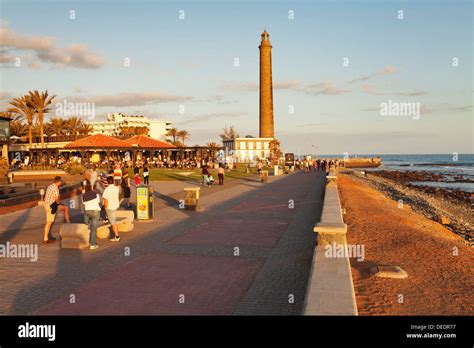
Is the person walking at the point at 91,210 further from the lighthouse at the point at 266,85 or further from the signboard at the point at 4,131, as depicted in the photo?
the lighthouse at the point at 266,85

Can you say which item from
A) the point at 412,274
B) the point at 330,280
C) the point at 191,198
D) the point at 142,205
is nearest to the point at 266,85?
the point at 191,198

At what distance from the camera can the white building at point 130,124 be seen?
5069 inches

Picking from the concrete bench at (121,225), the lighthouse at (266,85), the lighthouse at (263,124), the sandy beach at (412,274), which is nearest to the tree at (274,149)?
the lighthouse at (263,124)

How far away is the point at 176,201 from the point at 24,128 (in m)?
55.3

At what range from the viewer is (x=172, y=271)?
294 inches

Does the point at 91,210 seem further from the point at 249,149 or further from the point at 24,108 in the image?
the point at 249,149

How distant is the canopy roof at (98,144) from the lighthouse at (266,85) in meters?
38.9

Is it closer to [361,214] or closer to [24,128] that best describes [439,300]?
[361,214]

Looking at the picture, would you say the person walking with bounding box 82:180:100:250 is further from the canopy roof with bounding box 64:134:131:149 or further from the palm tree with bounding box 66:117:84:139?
the palm tree with bounding box 66:117:84:139

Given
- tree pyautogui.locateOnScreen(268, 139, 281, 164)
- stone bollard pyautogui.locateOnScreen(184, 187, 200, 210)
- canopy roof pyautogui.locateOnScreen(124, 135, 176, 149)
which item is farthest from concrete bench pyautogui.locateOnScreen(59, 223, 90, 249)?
tree pyautogui.locateOnScreen(268, 139, 281, 164)

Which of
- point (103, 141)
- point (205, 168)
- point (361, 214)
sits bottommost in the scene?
point (361, 214)

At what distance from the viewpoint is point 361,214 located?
1571cm
